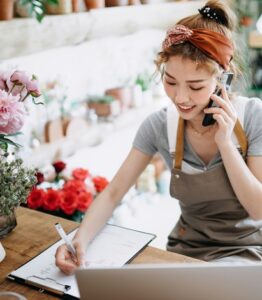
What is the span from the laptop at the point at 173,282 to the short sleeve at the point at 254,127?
2.35 ft

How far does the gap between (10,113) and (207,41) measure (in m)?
0.62

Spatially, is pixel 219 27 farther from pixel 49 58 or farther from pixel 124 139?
pixel 124 139

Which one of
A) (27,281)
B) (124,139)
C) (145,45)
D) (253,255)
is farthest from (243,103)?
(145,45)

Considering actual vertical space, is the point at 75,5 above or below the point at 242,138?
above

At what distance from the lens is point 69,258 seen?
3.96 feet

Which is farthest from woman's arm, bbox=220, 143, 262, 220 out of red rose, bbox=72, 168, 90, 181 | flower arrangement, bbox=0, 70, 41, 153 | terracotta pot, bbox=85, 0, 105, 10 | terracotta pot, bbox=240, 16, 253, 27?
terracotta pot, bbox=240, 16, 253, 27

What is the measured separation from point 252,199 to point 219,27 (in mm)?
550

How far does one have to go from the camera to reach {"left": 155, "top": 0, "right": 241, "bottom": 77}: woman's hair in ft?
4.29

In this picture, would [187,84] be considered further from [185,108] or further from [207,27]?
[207,27]

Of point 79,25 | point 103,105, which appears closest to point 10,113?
point 79,25

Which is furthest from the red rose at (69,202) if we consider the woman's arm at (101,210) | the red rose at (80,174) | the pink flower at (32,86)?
the pink flower at (32,86)

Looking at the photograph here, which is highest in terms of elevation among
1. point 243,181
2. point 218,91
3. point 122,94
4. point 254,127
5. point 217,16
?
point 217,16

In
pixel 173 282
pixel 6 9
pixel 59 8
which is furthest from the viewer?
pixel 59 8

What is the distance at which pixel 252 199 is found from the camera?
52.9 inches
